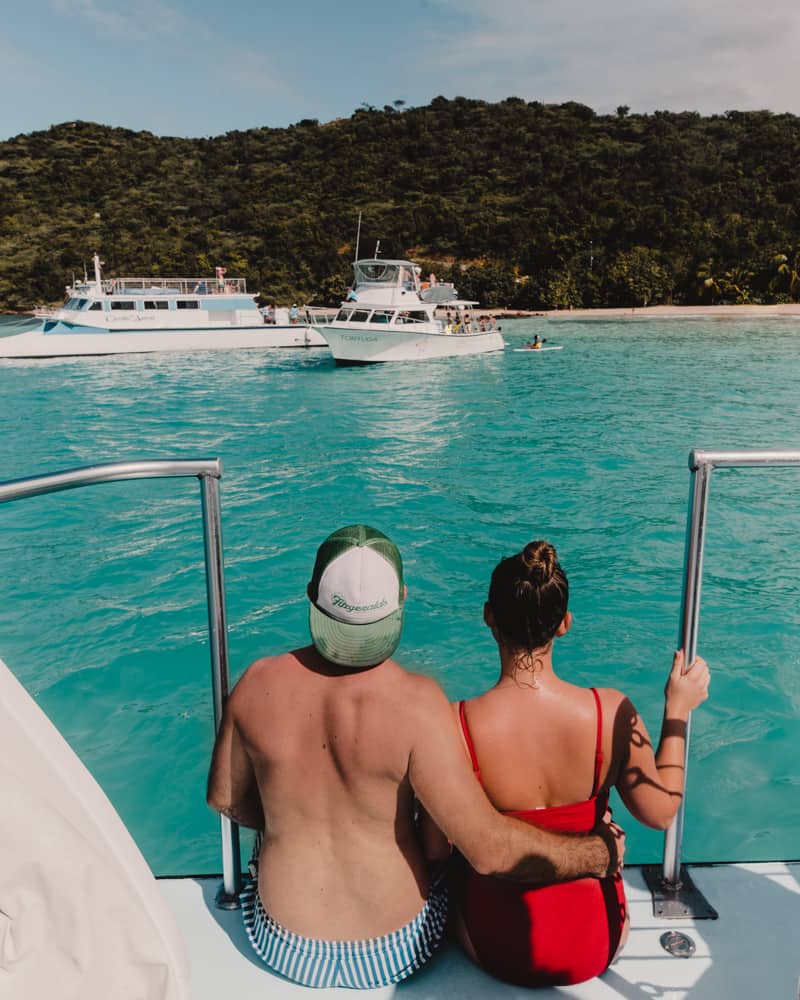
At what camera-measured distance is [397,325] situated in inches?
1027

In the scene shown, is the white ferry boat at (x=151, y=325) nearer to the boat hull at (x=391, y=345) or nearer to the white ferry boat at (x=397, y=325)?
the white ferry boat at (x=397, y=325)

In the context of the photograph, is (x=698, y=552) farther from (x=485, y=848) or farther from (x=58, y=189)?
(x=58, y=189)

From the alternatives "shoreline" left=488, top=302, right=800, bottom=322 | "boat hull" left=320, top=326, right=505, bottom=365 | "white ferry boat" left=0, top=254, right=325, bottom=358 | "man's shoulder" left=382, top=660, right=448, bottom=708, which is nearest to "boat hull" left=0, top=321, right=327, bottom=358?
"white ferry boat" left=0, top=254, right=325, bottom=358

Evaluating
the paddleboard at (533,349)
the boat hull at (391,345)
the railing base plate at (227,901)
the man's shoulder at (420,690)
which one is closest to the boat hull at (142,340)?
the boat hull at (391,345)

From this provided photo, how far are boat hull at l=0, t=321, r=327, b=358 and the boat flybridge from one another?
25777 millimetres

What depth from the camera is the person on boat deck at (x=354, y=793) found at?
138 cm

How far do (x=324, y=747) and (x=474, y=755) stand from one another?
1.14ft

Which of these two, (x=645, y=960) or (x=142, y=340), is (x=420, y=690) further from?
(x=142, y=340)

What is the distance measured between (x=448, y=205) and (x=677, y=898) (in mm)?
60776

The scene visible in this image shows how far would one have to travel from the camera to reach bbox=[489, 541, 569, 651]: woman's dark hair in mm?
1500

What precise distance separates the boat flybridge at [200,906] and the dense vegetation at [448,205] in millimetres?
46309

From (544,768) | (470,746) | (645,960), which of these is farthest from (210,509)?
(645,960)

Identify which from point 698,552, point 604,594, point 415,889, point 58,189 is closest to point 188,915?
point 415,889

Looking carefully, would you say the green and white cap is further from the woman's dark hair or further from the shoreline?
the shoreline
